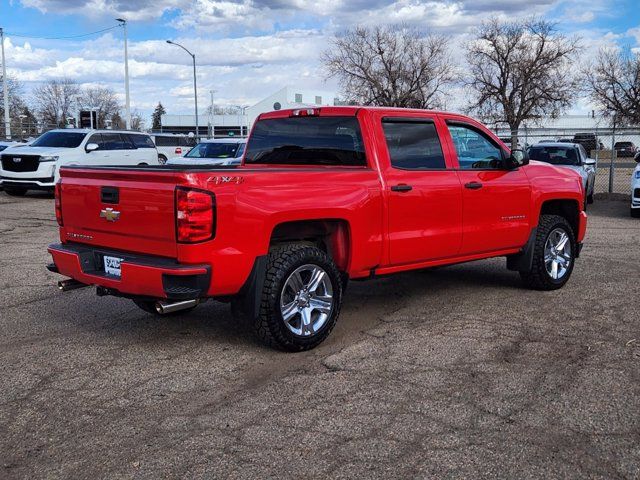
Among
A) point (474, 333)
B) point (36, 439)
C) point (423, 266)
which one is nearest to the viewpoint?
point (36, 439)

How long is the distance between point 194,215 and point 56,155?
14.4 meters

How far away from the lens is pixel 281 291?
4824 mm

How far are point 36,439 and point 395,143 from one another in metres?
3.59

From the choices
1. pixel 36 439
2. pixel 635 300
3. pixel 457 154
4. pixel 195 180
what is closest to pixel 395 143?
pixel 457 154

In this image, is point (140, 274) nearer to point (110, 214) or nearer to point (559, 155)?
point (110, 214)

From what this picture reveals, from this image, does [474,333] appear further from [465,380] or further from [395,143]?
[395,143]

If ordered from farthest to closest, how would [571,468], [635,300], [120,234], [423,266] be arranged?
[635,300]
[423,266]
[120,234]
[571,468]

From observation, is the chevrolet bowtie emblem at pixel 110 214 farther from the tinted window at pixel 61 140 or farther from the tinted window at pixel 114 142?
the tinted window at pixel 114 142

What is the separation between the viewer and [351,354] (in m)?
5.01

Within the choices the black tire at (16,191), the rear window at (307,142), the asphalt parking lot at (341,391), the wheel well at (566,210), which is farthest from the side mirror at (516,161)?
the black tire at (16,191)

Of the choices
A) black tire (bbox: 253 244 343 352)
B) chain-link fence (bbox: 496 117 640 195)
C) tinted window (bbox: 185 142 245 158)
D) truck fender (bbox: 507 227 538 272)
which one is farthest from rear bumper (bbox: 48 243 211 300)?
chain-link fence (bbox: 496 117 640 195)

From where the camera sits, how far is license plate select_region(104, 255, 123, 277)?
4.77m

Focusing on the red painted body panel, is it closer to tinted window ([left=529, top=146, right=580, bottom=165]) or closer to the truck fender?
the truck fender

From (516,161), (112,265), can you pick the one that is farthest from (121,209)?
(516,161)
